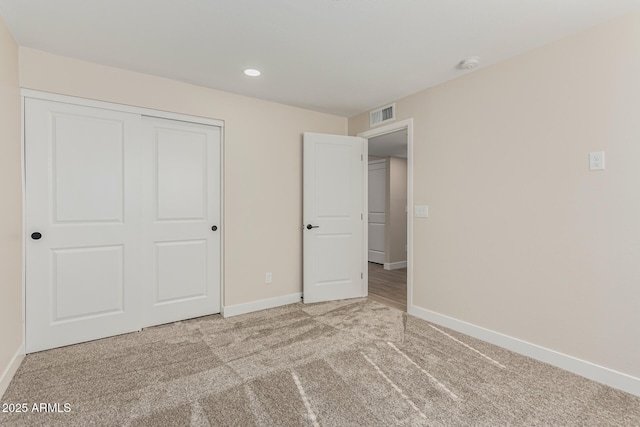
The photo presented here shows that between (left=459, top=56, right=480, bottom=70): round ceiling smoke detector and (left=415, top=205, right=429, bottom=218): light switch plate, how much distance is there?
51.8 inches

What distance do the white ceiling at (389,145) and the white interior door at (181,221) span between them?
235 centimetres

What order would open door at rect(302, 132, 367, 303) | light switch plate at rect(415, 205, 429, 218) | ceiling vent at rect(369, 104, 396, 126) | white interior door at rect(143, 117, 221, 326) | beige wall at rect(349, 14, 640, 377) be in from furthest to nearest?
open door at rect(302, 132, 367, 303)
ceiling vent at rect(369, 104, 396, 126)
light switch plate at rect(415, 205, 429, 218)
white interior door at rect(143, 117, 221, 326)
beige wall at rect(349, 14, 640, 377)

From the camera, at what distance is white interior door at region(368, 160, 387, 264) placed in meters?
6.29

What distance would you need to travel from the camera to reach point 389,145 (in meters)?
5.17

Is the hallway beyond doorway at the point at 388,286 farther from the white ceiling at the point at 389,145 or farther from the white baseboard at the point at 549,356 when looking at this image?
the white ceiling at the point at 389,145

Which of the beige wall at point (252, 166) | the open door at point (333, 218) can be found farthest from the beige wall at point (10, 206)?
the open door at point (333, 218)

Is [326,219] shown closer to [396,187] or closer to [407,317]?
[407,317]

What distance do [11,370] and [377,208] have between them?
558 cm

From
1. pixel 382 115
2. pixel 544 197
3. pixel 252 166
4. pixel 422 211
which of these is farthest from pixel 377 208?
pixel 544 197

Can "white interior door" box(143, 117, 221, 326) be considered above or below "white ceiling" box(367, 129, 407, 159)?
below

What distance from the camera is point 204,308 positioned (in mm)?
3289

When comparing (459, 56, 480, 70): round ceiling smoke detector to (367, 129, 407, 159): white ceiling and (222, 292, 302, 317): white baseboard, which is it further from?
(222, 292, 302, 317): white baseboard

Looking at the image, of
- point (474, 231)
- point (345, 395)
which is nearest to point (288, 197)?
point (474, 231)

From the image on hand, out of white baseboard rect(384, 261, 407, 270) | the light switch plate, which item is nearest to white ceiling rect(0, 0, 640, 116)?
the light switch plate
